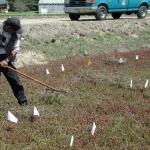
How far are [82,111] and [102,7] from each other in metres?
14.9

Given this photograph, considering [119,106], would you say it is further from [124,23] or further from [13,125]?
[124,23]

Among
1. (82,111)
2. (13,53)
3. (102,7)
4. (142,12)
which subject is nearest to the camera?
(13,53)

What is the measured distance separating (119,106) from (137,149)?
256cm

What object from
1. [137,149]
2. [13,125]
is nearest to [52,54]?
[13,125]

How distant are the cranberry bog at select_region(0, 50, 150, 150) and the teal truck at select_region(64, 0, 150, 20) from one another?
9160 mm

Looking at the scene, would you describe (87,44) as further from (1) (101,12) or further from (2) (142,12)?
(2) (142,12)

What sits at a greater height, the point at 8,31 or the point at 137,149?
the point at 8,31

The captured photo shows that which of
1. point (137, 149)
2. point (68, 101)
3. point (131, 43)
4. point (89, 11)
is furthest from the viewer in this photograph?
point (89, 11)

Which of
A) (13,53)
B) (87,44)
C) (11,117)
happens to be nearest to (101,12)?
(87,44)

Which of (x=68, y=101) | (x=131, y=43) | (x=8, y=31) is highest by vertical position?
(x=8, y=31)

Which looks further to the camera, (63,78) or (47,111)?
(63,78)

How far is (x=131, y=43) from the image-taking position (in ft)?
71.8

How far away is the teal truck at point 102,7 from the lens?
24.0 m

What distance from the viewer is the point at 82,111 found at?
1008 centimetres
